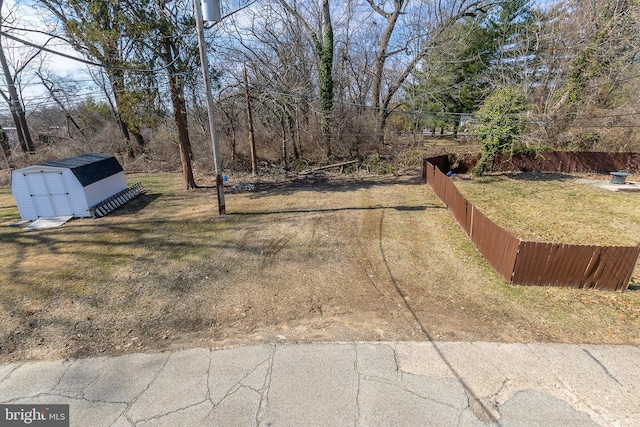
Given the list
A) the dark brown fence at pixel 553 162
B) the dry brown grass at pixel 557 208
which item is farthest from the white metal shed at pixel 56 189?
the dark brown fence at pixel 553 162

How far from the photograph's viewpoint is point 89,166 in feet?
33.7

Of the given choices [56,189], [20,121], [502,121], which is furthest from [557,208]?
[20,121]

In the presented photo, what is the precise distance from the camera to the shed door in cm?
938

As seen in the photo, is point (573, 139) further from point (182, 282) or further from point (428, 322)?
point (182, 282)

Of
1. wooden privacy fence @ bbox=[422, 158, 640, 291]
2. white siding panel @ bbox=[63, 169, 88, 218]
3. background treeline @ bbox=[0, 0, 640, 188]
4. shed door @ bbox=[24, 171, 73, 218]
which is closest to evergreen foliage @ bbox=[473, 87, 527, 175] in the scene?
background treeline @ bbox=[0, 0, 640, 188]

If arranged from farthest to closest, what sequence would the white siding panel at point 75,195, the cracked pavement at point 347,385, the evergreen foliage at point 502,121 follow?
the evergreen foliage at point 502,121 → the white siding panel at point 75,195 → the cracked pavement at point 347,385

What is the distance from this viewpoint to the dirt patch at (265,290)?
4348 mm

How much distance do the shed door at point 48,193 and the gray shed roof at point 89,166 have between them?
43 centimetres

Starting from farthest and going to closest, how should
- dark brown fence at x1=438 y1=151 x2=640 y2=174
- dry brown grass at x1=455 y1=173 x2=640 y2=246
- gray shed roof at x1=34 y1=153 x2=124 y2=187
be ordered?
dark brown fence at x1=438 y1=151 x2=640 y2=174 < gray shed roof at x1=34 y1=153 x2=124 y2=187 < dry brown grass at x1=455 y1=173 x2=640 y2=246

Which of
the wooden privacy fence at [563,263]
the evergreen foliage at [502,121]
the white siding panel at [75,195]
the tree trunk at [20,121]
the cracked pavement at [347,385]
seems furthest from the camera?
the tree trunk at [20,121]

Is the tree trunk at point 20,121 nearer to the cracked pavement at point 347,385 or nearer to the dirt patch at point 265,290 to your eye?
the dirt patch at point 265,290

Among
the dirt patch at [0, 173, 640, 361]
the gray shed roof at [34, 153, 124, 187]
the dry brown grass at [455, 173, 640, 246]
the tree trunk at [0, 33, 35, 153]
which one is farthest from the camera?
the tree trunk at [0, 33, 35, 153]

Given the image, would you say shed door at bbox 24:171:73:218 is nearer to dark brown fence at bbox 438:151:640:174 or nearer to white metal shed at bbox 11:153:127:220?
white metal shed at bbox 11:153:127:220

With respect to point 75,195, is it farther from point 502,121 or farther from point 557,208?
point 502,121
